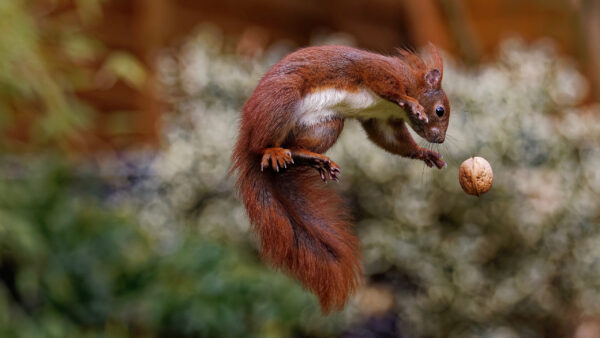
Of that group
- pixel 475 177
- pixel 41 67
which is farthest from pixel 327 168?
pixel 41 67

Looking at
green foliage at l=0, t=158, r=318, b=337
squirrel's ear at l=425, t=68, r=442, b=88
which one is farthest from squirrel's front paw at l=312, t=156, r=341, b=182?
green foliage at l=0, t=158, r=318, b=337

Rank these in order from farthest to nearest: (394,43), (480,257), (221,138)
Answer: (394,43) < (221,138) < (480,257)

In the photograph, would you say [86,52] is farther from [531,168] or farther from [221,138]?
[531,168]

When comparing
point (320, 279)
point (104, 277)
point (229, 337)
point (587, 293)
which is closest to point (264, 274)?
point (229, 337)

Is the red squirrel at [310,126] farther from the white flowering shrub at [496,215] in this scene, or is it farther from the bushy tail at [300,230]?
the white flowering shrub at [496,215]

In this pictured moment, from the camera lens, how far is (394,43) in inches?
169

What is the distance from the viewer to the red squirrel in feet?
1.48

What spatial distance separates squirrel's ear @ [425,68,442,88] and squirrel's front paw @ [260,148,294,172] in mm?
121

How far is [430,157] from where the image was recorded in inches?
20.7

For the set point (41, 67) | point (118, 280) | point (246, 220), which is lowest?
point (118, 280)

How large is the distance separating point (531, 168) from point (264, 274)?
38.6 inches

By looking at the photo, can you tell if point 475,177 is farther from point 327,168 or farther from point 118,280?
point 118,280

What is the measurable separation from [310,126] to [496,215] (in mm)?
1997

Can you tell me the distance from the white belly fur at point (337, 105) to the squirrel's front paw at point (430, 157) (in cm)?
4
